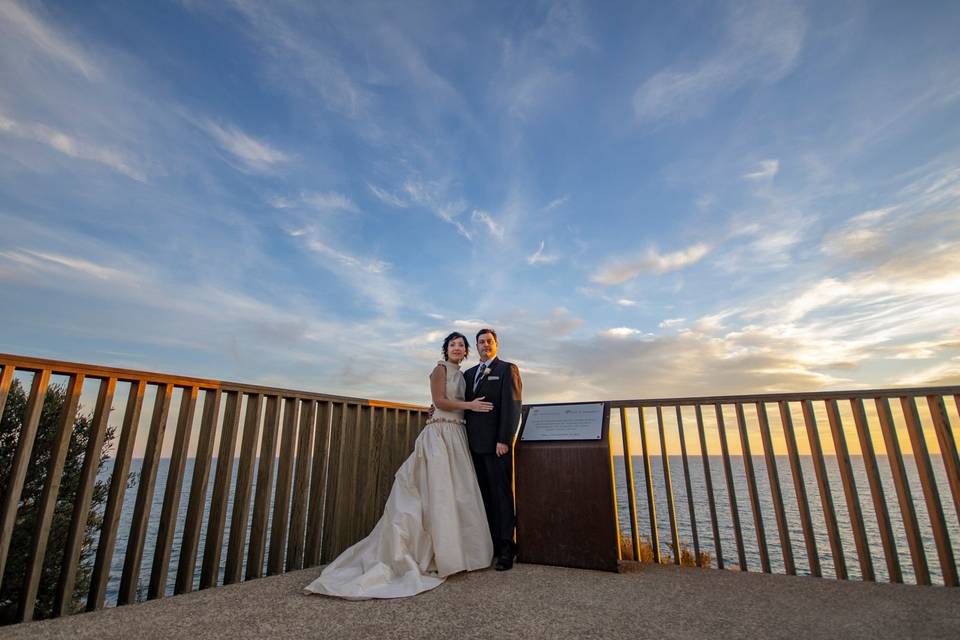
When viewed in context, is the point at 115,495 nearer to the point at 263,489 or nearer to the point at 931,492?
the point at 263,489

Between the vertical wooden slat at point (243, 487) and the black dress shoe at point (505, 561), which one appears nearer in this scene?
the vertical wooden slat at point (243, 487)

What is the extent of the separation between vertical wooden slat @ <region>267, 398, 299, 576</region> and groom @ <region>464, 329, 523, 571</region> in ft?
3.98

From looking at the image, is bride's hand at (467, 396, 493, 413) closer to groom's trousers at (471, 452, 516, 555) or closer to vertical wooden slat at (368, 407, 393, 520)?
groom's trousers at (471, 452, 516, 555)

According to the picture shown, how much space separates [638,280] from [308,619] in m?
7.87

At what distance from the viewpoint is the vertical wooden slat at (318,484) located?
292cm

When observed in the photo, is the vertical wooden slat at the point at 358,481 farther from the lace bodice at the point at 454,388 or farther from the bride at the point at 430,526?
the lace bodice at the point at 454,388

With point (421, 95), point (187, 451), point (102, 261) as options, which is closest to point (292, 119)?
point (421, 95)

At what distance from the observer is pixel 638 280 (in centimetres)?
838

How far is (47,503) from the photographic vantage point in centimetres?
180

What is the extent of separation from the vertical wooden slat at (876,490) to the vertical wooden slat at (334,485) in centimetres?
331

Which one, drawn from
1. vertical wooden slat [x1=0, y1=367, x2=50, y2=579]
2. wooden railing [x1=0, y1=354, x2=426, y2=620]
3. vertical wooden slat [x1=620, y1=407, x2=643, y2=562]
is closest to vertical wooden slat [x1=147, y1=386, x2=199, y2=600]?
wooden railing [x1=0, y1=354, x2=426, y2=620]

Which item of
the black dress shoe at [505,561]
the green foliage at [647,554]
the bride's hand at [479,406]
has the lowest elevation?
the green foliage at [647,554]

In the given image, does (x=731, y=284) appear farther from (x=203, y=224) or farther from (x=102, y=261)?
(x=102, y=261)

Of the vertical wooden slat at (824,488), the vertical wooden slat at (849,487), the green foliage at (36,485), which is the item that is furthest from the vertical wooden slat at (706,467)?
the green foliage at (36,485)
